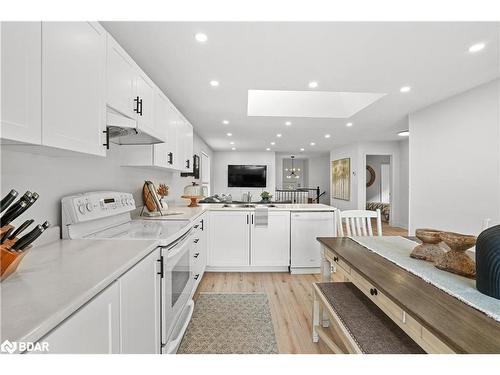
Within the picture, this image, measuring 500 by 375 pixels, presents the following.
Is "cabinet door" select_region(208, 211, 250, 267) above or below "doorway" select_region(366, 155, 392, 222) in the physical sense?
below

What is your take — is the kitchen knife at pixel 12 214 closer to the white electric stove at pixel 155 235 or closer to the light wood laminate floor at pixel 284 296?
the white electric stove at pixel 155 235

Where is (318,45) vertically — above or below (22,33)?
above

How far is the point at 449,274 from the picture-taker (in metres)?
1.11

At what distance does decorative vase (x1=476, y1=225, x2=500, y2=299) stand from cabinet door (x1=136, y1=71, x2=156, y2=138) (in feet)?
6.54

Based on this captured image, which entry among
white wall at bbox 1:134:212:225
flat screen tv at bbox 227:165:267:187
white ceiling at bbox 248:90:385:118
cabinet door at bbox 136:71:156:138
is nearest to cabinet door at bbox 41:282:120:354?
white wall at bbox 1:134:212:225

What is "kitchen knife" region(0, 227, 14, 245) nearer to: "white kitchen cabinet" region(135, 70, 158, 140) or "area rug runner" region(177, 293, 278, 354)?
"white kitchen cabinet" region(135, 70, 158, 140)

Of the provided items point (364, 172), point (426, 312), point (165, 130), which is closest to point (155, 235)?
point (165, 130)

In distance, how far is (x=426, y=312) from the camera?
0.81 m

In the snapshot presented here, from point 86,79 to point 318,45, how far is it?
165 centimetres

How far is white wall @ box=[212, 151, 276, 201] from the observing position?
8.84 metres
